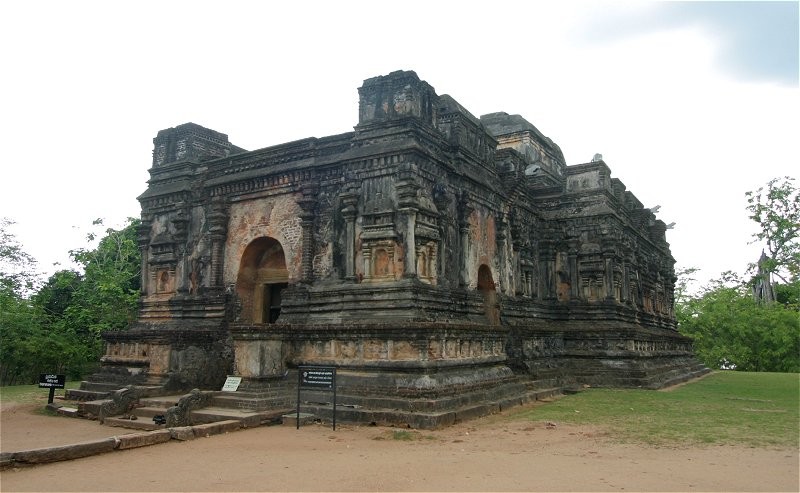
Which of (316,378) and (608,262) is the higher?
(608,262)

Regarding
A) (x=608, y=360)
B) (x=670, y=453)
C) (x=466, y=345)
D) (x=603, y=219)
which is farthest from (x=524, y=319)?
(x=670, y=453)

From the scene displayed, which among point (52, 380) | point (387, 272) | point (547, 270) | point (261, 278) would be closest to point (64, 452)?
point (52, 380)

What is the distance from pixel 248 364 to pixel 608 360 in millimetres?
11807

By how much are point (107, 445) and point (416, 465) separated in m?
4.40

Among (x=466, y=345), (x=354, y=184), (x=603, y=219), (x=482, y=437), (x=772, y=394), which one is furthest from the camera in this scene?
(x=603, y=219)

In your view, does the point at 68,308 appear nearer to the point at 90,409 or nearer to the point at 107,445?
the point at 90,409

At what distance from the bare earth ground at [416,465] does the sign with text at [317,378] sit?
810 millimetres

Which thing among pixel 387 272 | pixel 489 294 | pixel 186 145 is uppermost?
pixel 186 145

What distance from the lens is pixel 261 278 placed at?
16859mm

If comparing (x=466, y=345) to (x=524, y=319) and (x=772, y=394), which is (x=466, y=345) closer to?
(x=524, y=319)

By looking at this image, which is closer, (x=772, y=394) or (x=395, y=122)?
(x=395, y=122)

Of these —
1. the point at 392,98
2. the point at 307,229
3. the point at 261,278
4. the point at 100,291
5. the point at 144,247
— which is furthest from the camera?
the point at 100,291

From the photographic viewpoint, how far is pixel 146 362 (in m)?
14.9

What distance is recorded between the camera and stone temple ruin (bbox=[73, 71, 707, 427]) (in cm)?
1252
